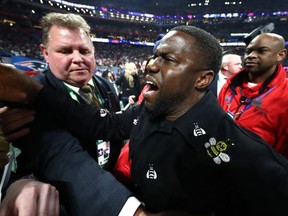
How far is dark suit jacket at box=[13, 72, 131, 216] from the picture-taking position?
0.96 m

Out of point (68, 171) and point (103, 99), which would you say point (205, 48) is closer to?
point (68, 171)

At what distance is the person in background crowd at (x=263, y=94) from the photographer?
2.40 metres

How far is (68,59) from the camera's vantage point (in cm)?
177

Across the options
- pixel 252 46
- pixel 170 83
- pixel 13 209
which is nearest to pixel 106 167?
pixel 170 83

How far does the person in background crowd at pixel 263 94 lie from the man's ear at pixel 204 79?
142cm

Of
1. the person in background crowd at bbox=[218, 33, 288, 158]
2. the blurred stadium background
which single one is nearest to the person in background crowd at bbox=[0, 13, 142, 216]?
the person in background crowd at bbox=[218, 33, 288, 158]

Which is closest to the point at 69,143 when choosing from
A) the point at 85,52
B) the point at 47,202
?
the point at 47,202

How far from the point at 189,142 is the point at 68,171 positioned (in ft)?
1.87

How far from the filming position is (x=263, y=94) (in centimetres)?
256

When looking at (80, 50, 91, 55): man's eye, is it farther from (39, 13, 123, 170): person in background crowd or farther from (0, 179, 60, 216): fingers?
(0, 179, 60, 216): fingers

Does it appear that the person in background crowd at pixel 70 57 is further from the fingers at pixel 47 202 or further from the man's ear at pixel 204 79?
the man's ear at pixel 204 79

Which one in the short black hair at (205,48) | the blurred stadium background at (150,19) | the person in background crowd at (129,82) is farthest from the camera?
the blurred stadium background at (150,19)

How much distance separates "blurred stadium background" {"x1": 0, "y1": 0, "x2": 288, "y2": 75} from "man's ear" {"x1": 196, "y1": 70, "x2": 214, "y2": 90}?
31418 mm

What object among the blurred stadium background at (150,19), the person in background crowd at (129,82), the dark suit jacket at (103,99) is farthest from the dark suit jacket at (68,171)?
the blurred stadium background at (150,19)
